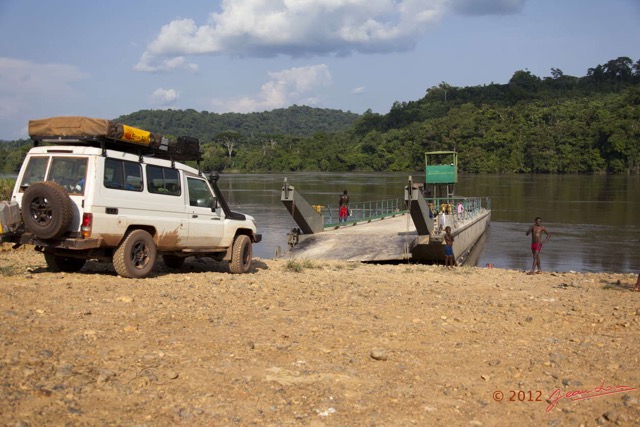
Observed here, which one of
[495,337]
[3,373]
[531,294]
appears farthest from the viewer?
[531,294]

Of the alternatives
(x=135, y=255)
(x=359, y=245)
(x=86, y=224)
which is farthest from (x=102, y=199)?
(x=359, y=245)

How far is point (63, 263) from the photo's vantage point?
10.2 metres

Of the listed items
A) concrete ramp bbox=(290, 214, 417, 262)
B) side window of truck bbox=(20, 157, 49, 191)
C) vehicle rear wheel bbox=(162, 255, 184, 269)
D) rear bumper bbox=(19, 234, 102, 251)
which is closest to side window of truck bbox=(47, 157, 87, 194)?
side window of truck bbox=(20, 157, 49, 191)

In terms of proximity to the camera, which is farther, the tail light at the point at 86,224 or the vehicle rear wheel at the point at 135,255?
the vehicle rear wheel at the point at 135,255

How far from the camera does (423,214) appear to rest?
1852cm

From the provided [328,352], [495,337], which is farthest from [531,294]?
[328,352]

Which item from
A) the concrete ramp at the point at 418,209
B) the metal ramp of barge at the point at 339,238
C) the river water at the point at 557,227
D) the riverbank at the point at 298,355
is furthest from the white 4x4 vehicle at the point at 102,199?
the river water at the point at 557,227

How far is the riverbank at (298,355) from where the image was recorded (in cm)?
470

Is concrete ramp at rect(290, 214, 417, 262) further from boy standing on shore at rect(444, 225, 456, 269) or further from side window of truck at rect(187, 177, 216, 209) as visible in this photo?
side window of truck at rect(187, 177, 216, 209)

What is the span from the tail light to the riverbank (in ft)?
2.39

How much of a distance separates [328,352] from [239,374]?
109cm

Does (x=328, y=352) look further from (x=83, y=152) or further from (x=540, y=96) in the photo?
(x=540, y=96)

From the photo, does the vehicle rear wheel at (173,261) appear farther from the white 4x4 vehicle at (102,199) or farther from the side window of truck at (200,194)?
the side window of truck at (200,194)

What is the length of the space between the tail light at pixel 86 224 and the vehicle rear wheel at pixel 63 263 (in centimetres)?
149
